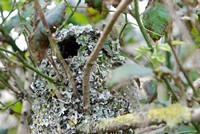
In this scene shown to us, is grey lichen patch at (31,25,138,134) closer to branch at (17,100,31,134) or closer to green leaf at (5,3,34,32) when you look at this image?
green leaf at (5,3,34,32)

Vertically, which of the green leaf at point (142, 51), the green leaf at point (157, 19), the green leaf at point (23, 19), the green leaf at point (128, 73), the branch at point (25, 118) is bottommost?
the green leaf at point (128, 73)

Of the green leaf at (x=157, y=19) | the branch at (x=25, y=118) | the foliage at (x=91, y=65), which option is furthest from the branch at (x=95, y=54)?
the branch at (x=25, y=118)

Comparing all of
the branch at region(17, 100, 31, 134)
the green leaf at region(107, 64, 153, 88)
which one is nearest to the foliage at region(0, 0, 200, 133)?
the green leaf at region(107, 64, 153, 88)

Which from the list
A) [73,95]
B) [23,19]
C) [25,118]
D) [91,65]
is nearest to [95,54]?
[91,65]

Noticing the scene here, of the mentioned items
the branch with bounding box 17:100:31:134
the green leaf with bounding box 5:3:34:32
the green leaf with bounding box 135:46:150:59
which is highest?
the green leaf with bounding box 5:3:34:32

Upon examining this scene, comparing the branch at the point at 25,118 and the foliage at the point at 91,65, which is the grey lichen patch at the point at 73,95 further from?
the branch at the point at 25,118

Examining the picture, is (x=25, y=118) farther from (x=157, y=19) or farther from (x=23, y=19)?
(x=157, y=19)
